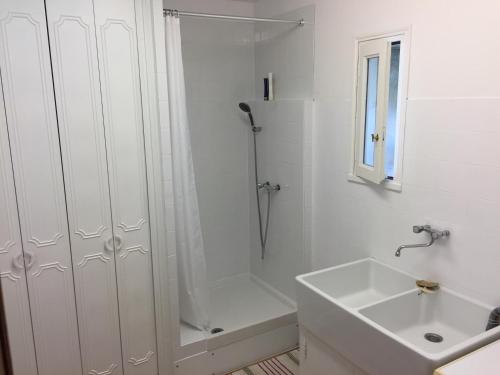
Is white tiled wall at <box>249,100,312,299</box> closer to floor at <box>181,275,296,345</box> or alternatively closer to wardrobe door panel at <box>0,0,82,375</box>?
floor at <box>181,275,296,345</box>

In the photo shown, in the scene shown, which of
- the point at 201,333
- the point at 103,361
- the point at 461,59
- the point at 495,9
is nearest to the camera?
the point at 495,9

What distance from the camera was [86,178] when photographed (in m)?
2.01

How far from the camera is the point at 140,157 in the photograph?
2.14 metres

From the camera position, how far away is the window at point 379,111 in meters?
2.06

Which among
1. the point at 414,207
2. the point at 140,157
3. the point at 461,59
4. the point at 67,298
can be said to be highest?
the point at 461,59

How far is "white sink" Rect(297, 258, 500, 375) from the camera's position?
153 centimetres

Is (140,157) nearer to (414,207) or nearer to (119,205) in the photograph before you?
(119,205)

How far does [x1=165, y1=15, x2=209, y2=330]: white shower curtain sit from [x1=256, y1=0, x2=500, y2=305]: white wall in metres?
0.93

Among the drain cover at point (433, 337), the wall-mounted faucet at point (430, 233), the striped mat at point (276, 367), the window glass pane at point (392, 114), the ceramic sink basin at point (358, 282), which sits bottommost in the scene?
the striped mat at point (276, 367)

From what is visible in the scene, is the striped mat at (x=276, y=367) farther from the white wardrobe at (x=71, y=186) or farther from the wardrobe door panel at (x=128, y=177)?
the white wardrobe at (x=71, y=186)

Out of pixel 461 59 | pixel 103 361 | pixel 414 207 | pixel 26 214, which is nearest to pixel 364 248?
pixel 414 207

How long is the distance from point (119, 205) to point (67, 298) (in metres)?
0.55

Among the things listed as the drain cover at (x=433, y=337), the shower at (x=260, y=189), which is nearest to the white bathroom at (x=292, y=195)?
the drain cover at (x=433, y=337)

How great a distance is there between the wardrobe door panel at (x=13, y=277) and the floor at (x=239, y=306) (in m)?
0.90
